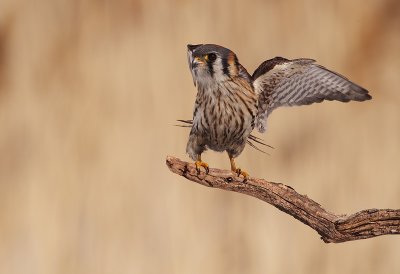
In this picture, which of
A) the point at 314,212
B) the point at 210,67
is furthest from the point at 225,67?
the point at 314,212

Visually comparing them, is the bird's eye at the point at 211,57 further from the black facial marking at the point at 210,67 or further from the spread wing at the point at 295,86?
the spread wing at the point at 295,86

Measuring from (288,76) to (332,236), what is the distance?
0.50 meters

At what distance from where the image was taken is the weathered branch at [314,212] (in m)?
2.31

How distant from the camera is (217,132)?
2459mm

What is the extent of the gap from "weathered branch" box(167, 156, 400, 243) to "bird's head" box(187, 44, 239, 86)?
0.25m

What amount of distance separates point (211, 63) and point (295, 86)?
41cm

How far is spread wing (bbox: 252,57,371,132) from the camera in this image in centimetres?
252

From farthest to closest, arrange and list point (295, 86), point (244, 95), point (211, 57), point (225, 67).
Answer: point (295, 86) → point (244, 95) → point (225, 67) → point (211, 57)

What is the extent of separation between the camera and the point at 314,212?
7.75 feet

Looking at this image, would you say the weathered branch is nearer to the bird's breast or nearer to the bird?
the bird

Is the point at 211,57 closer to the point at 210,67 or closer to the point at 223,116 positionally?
the point at 210,67

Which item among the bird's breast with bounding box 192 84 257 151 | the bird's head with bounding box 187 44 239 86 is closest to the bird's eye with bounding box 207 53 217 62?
the bird's head with bounding box 187 44 239 86

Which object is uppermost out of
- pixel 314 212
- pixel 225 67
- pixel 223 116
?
pixel 225 67

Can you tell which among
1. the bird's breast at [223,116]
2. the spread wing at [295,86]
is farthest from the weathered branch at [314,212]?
the spread wing at [295,86]
